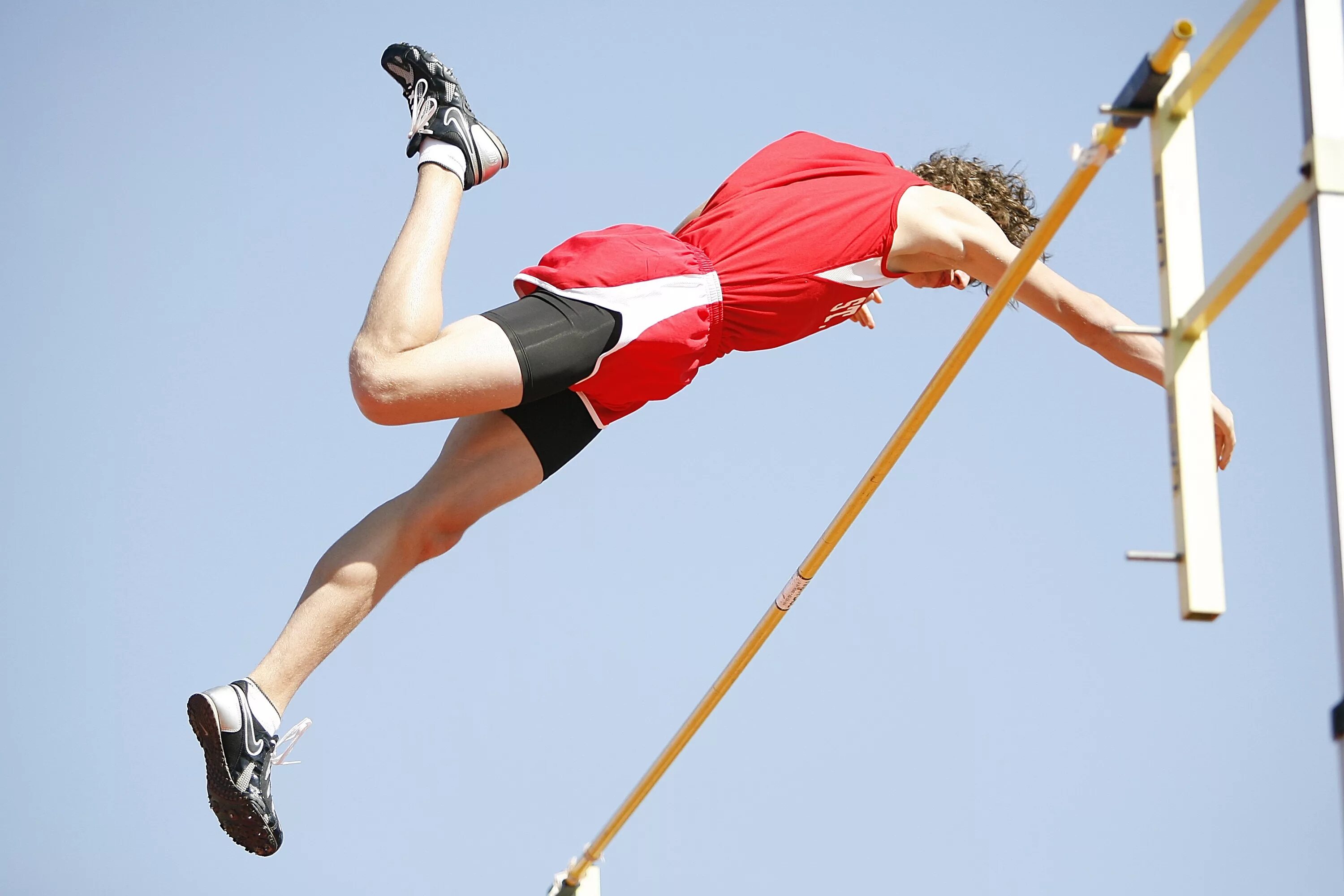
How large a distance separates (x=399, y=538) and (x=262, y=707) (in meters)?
0.43

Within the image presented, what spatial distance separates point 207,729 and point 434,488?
0.66 meters

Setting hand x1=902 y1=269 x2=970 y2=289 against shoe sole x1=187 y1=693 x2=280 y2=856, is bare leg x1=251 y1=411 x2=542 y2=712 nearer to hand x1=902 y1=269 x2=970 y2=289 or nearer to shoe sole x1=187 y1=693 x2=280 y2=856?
shoe sole x1=187 y1=693 x2=280 y2=856

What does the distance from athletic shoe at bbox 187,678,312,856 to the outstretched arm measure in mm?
1769

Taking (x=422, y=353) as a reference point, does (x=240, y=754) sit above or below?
below

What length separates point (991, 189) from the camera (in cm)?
387

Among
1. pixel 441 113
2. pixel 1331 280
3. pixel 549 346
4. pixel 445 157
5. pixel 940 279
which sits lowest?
pixel 1331 280

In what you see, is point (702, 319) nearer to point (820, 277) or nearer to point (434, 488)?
point (820, 277)

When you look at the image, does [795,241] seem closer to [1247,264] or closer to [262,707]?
[1247,264]

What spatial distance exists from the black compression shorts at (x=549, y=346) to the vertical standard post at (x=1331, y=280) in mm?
1454

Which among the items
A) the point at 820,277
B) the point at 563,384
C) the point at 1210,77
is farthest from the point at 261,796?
the point at 1210,77

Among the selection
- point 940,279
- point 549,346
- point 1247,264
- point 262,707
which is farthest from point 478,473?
point 1247,264

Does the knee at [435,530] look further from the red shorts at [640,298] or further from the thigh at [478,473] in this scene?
the red shorts at [640,298]

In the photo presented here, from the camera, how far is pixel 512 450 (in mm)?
3209

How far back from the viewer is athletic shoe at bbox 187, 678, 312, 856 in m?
2.87
